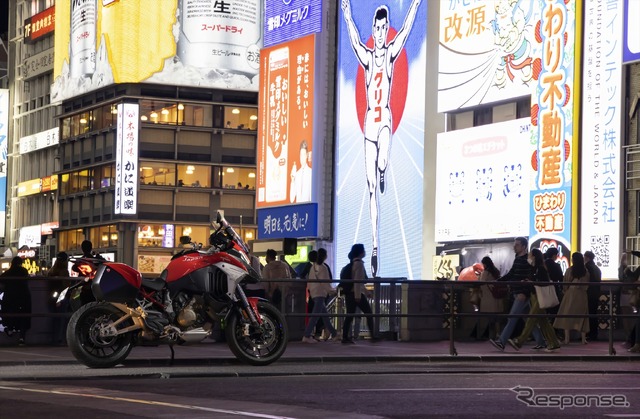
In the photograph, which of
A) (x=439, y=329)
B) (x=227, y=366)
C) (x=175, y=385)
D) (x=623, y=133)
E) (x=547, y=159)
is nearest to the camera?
(x=175, y=385)

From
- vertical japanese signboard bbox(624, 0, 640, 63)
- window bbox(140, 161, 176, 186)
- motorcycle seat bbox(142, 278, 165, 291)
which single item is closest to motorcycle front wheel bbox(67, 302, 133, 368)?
motorcycle seat bbox(142, 278, 165, 291)

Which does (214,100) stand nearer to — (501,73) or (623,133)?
(501,73)

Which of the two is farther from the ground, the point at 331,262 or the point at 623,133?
the point at 623,133

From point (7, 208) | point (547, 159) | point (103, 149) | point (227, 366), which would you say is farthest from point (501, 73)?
point (7, 208)

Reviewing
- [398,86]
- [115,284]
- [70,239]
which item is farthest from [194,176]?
[115,284]

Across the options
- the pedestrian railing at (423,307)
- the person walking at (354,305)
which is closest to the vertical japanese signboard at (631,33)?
the pedestrian railing at (423,307)

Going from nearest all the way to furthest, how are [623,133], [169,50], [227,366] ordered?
[227,366] → [623,133] → [169,50]

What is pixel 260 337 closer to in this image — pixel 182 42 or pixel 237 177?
pixel 182 42

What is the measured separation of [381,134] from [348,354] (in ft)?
108

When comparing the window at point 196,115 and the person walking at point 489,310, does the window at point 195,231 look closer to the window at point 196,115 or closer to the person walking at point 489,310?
the window at point 196,115

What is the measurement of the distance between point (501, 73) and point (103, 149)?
57589mm

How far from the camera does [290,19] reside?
64312mm

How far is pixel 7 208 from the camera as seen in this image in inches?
4759

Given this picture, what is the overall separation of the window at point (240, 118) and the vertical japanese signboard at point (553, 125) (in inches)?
2196
